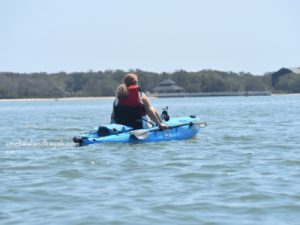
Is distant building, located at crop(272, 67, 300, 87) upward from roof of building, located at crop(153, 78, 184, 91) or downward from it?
upward

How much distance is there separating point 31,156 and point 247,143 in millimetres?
5938

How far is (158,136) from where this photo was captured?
11422 mm

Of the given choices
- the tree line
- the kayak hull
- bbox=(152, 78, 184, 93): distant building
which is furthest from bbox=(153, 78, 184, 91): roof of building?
the kayak hull

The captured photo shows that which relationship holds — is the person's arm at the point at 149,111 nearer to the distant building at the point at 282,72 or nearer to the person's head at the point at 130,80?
the person's head at the point at 130,80

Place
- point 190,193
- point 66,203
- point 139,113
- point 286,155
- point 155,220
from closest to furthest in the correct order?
point 155,220
point 66,203
point 190,193
point 286,155
point 139,113

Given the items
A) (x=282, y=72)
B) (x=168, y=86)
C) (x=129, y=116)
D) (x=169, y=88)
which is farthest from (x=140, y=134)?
(x=282, y=72)

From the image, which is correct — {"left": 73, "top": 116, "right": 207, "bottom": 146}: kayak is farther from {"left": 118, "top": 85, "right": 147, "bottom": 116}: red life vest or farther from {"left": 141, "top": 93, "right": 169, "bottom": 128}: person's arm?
{"left": 118, "top": 85, "right": 147, "bottom": 116}: red life vest

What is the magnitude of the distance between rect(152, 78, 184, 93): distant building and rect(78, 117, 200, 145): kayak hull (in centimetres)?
11085

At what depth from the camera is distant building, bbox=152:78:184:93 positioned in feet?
407

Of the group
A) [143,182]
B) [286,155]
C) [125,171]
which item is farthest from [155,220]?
[286,155]

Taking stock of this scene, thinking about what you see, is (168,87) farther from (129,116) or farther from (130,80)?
(130,80)

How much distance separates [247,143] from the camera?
11648mm

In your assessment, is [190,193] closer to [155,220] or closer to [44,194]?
[155,220]

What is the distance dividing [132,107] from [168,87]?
114m
